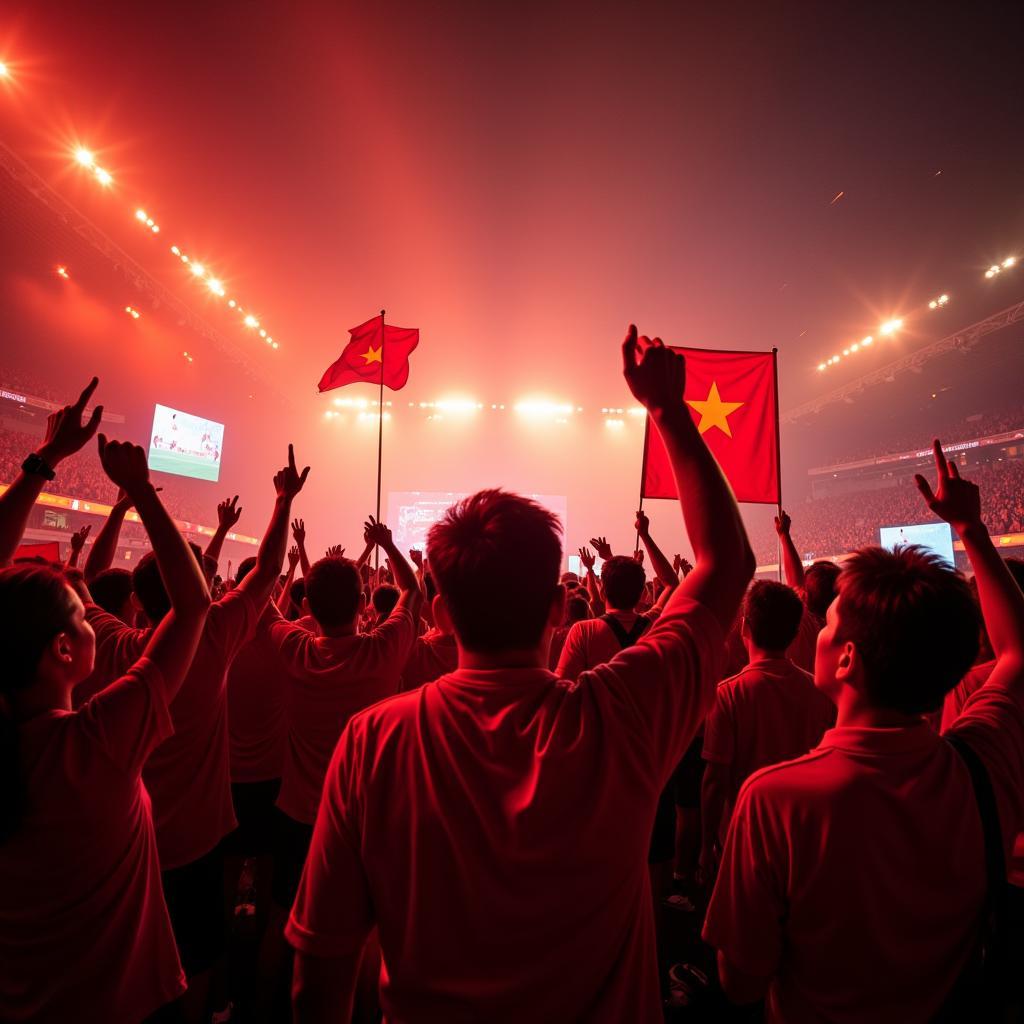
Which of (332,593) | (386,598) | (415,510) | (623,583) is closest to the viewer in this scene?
(332,593)

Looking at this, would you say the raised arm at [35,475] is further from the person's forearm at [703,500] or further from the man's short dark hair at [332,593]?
the person's forearm at [703,500]

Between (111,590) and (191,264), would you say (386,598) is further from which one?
(191,264)

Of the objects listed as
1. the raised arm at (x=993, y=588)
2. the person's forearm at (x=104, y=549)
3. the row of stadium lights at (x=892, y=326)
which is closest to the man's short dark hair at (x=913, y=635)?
the raised arm at (x=993, y=588)

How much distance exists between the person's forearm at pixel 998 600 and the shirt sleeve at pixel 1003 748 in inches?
10.7

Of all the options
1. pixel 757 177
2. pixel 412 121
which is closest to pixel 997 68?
pixel 757 177

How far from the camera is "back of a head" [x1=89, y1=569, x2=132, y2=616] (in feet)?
9.60

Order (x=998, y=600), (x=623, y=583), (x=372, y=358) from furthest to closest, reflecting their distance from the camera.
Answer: (x=372, y=358), (x=623, y=583), (x=998, y=600)

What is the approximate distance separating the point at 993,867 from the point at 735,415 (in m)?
5.78

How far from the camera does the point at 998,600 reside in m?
1.64

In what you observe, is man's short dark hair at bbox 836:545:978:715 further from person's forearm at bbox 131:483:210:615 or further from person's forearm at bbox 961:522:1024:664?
person's forearm at bbox 131:483:210:615

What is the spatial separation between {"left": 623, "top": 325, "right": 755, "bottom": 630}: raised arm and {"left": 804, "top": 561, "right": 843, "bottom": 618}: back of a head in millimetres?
2671

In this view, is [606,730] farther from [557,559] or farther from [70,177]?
[70,177]

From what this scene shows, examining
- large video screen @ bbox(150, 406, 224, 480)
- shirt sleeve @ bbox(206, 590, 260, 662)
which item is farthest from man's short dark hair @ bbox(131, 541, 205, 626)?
large video screen @ bbox(150, 406, 224, 480)

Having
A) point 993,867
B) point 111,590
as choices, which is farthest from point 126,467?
point 993,867
